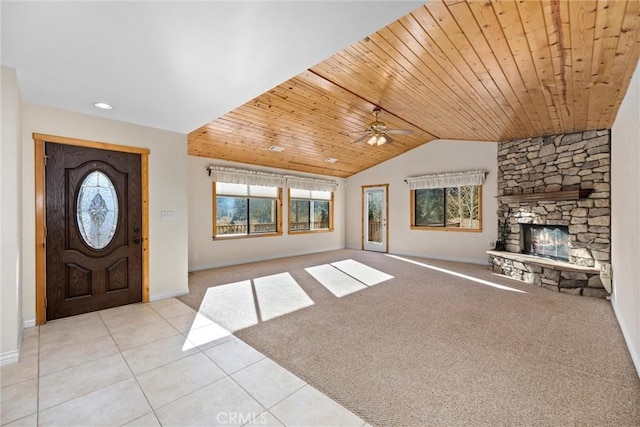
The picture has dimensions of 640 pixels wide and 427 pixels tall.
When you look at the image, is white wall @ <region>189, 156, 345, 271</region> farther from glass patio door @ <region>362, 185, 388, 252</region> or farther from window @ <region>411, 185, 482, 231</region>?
window @ <region>411, 185, 482, 231</region>

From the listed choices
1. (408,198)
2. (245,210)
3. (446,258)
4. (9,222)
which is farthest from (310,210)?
(9,222)

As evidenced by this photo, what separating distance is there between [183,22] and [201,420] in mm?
2413

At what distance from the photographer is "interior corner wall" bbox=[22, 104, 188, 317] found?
292 cm

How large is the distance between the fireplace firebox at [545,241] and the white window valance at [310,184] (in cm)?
472

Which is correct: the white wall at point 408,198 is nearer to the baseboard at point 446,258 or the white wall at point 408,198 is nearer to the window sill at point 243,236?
the baseboard at point 446,258

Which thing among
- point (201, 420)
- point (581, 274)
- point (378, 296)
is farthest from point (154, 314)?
point (581, 274)

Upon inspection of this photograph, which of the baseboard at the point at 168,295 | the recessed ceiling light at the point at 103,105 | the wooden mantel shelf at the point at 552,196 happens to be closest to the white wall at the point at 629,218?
the wooden mantel shelf at the point at 552,196

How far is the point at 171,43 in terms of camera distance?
1.93 m

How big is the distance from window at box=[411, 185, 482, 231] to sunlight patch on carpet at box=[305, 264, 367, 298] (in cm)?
290

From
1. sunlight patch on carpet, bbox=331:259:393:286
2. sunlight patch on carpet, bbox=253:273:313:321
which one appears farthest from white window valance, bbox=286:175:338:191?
sunlight patch on carpet, bbox=253:273:313:321

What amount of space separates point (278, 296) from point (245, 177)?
10.5 feet

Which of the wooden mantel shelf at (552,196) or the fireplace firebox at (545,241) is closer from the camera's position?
the wooden mantel shelf at (552,196)

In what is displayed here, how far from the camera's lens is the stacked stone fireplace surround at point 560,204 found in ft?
13.5

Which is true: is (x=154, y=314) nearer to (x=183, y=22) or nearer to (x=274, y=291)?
(x=274, y=291)
